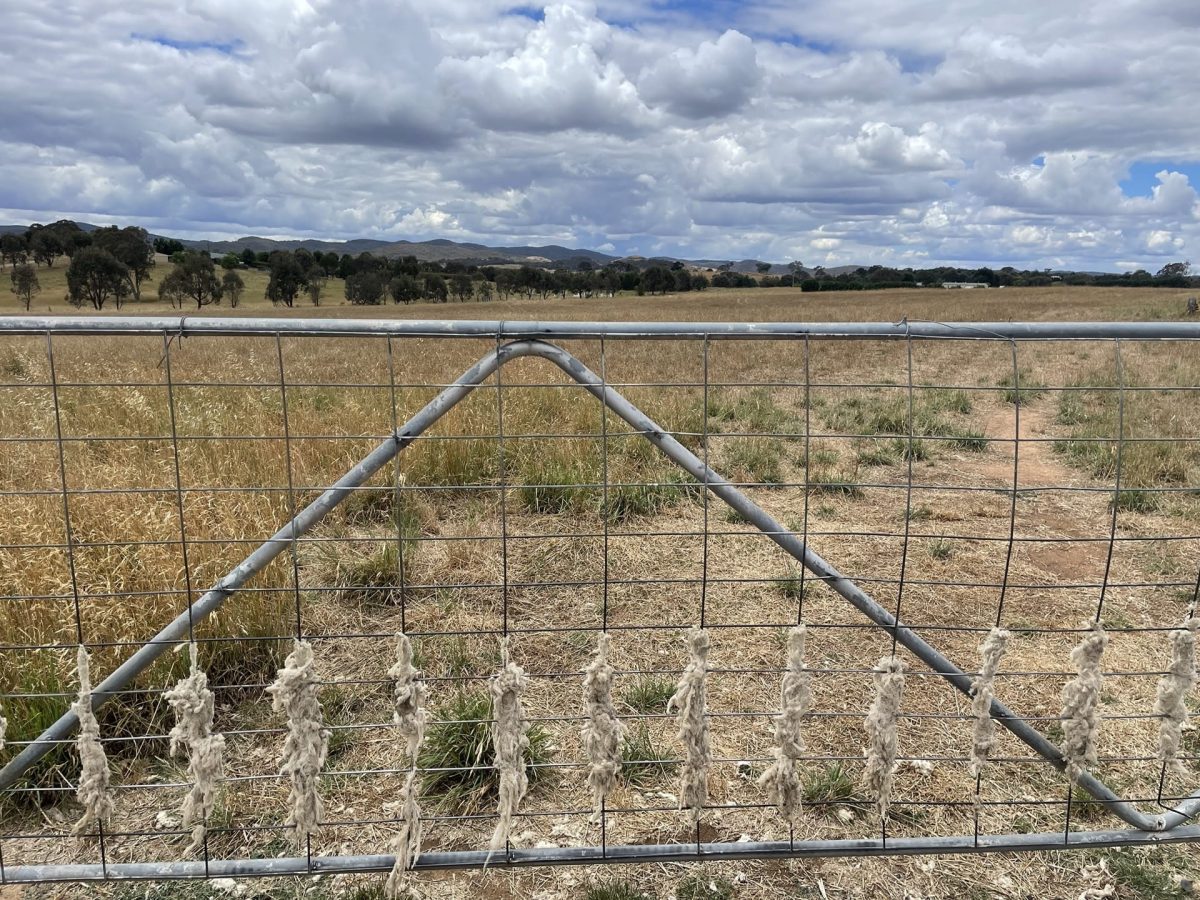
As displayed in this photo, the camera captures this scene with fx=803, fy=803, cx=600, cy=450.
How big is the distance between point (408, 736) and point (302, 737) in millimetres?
335

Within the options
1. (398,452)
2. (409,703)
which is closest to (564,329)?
(398,452)

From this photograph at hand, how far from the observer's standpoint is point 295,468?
6289 mm

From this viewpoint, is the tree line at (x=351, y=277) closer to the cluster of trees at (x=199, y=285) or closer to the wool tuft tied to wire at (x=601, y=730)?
the cluster of trees at (x=199, y=285)

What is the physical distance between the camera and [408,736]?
2.54 metres

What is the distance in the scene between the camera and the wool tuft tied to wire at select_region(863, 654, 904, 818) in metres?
2.60

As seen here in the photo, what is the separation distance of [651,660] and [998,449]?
267 inches

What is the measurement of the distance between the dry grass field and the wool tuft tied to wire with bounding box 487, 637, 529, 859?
201 mm

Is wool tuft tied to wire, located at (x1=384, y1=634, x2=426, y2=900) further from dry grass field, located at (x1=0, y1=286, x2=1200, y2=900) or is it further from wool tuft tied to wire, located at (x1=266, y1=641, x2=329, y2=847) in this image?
wool tuft tied to wire, located at (x1=266, y1=641, x2=329, y2=847)

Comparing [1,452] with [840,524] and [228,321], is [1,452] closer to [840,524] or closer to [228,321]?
[228,321]

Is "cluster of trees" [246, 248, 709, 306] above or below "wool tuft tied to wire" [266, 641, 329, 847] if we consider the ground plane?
above

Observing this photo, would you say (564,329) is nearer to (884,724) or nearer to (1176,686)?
(884,724)

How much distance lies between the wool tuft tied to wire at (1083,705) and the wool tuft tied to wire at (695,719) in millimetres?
1182

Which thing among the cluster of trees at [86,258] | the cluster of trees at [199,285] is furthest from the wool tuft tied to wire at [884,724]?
the cluster of trees at [86,258]

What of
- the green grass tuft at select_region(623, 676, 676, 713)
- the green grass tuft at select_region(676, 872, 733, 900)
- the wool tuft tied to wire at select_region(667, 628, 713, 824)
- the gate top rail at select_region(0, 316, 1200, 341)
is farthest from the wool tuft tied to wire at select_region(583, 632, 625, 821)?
the green grass tuft at select_region(623, 676, 676, 713)
